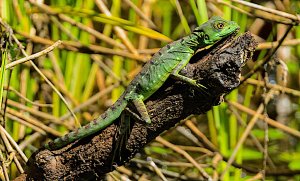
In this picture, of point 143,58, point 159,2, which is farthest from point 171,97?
point 159,2

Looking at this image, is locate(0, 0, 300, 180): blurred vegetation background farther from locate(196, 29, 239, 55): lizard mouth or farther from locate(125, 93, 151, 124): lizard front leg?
locate(125, 93, 151, 124): lizard front leg

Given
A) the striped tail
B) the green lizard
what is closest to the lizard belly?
the green lizard

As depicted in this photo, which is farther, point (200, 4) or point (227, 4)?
point (227, 4)

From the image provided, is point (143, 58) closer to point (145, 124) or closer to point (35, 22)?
point (35, 22)

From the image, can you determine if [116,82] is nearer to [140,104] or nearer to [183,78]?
[140,104]

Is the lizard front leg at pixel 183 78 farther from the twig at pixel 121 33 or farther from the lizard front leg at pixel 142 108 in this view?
the twig at pixel 121 33

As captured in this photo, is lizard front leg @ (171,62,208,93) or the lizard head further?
the lizard head

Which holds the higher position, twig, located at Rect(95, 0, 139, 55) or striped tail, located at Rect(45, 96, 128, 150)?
twig, located at Rect(95, 0, 139, 55)
